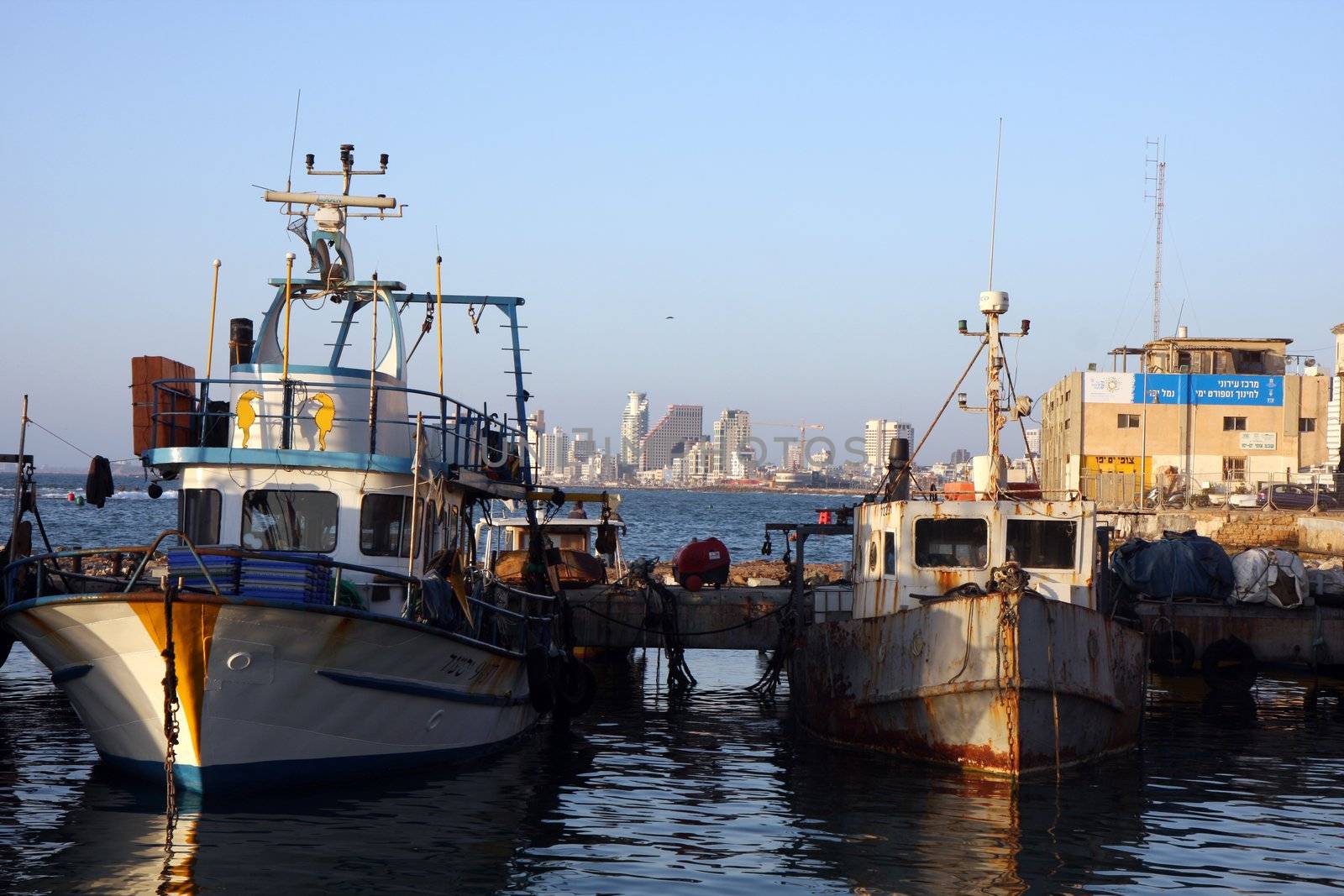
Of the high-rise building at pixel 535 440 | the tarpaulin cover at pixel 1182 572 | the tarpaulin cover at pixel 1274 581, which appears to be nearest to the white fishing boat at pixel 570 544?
the high-rise building at pixel 535 440

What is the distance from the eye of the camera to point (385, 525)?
50.9 feet

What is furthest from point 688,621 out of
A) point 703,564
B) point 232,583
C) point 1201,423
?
point 1201,423

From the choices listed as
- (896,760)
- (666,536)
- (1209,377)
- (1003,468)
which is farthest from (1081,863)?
(666,536)

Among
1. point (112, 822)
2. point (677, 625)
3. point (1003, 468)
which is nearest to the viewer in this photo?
point (112, 822)

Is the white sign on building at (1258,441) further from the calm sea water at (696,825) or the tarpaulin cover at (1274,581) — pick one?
the calm sea water at (696,825)

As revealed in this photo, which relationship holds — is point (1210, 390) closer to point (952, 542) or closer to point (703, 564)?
point (703, 564)

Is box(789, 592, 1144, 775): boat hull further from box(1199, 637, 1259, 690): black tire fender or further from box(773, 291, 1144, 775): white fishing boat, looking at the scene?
box(1199, 637, 1259, 690): black tire fender

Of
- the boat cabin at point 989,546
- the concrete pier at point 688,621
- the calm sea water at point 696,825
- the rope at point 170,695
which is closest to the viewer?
the calm sea water at point 696,825

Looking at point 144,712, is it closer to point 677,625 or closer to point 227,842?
point 227,842

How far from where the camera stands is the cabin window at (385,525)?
50.4 ft

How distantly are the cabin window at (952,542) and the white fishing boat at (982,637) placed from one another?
0.01m

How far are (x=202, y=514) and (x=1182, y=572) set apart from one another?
54.9 feet

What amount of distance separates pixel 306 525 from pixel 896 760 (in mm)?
7159

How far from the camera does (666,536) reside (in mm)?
83125
